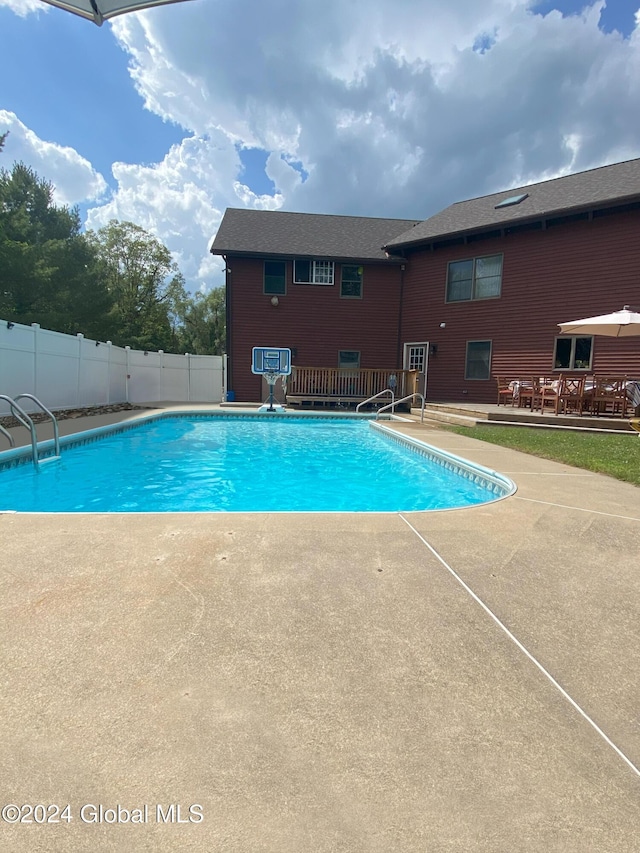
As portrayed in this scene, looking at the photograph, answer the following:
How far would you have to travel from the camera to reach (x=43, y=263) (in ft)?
69.9

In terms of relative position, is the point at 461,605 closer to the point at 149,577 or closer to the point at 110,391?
the point at 149,577

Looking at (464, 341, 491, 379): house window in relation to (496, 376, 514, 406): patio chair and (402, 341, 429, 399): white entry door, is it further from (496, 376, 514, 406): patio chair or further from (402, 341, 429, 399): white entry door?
(402, 341, 429, 399): white entry door

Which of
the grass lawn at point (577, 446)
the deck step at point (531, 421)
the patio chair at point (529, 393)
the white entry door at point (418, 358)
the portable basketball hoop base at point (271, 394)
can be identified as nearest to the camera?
the grass lawn at point (577, 446)

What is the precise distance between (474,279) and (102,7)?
14.0 meters

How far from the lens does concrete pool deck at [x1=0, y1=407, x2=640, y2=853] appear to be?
3.92 ft

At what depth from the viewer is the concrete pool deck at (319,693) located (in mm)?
1196

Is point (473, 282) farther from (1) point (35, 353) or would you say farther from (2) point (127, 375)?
(1) point (35, 353)

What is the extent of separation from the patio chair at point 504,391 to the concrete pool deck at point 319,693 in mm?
11232

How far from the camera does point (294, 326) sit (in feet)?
56.1

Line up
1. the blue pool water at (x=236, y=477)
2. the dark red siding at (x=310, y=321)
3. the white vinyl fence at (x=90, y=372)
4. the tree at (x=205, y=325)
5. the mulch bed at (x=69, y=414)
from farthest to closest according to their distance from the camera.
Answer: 1. the tree at (x=205, y=325)
2. the dark red siding at (x=310, y=321)
3. the white vinyl fence at (x=90, y=372)
4. the mulch bed at (x=69, y=414)
5. the blue pool water at (x=236, y=477)

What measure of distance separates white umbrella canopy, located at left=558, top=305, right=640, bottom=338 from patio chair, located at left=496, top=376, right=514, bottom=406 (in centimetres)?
352

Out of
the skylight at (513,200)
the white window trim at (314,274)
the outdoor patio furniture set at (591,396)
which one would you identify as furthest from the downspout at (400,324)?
the outdoor patio furniture set at (591,396)

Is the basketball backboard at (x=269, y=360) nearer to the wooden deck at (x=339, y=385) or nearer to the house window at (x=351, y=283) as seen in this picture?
the wooden deck at (x=339, y=385)

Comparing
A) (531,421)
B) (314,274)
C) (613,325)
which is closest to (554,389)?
(531,421)
